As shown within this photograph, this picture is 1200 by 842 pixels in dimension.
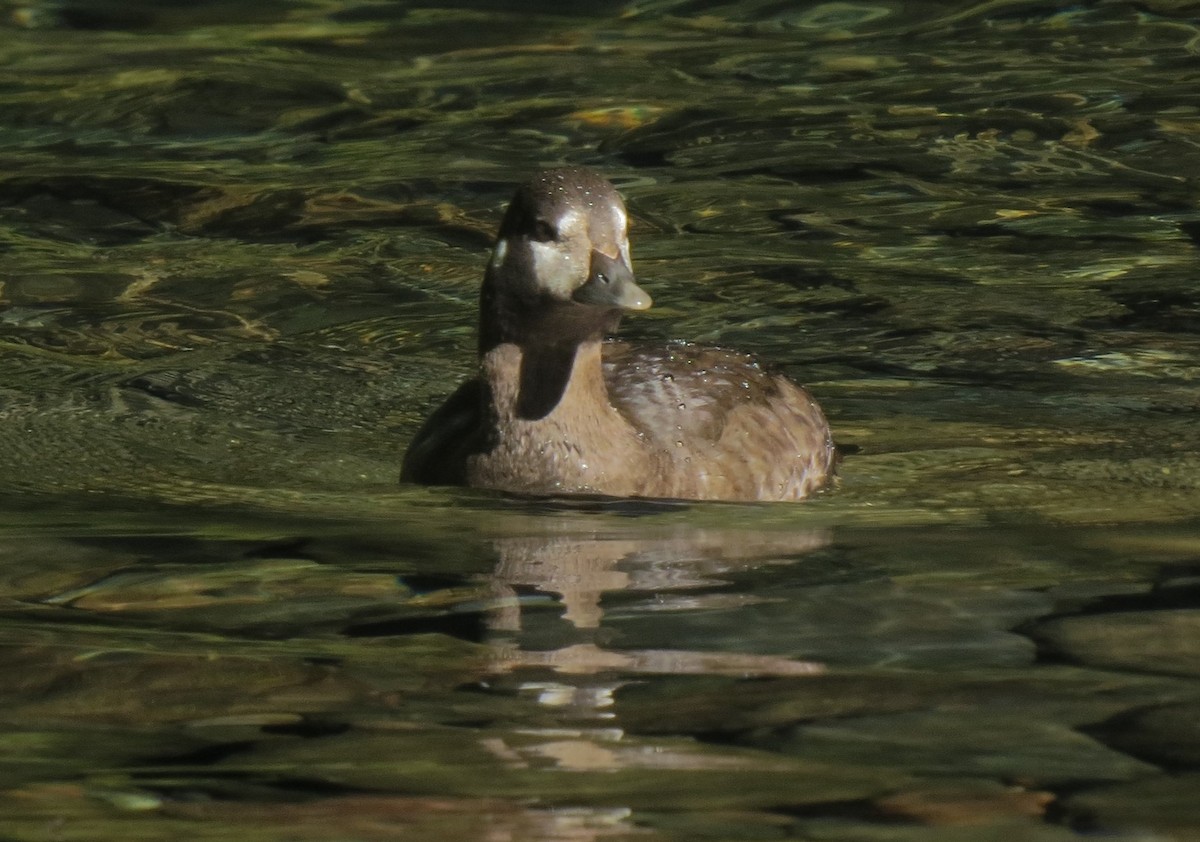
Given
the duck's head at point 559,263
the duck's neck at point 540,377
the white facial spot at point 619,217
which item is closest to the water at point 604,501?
the duck's neck at point 540,377

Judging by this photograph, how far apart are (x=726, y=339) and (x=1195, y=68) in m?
5.93

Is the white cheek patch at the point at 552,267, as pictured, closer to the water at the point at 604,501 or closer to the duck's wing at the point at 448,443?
the duck's wing at the point at 448,443

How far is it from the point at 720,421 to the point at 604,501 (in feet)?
2.35

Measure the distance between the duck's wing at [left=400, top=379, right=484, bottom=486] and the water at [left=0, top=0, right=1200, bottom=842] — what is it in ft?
0.51

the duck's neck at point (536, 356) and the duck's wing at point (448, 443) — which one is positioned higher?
the duck's neck at point (536, 356)

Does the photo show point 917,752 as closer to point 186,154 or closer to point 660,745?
point 660,745

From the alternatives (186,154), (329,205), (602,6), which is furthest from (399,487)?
(602,6)

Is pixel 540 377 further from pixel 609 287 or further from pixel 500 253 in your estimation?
pixel 609 287

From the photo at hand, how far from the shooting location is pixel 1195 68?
14.6 meters

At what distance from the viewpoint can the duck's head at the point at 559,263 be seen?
7.20 m

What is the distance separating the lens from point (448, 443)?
25.4 ft

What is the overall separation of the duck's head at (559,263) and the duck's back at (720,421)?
18.6 inches

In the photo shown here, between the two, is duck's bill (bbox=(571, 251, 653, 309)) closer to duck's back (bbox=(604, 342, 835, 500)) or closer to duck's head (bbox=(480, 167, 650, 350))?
duck's head (bbox=(480, 167, 650, 350))

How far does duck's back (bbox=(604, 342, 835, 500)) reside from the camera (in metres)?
7.59
